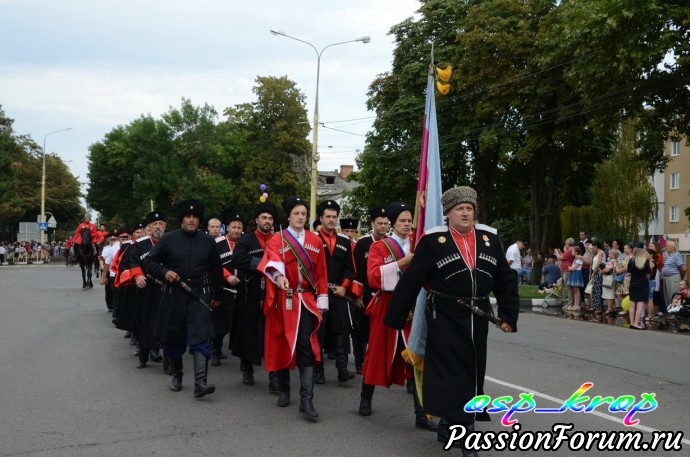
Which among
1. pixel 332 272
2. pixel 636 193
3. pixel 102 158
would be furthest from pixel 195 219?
pixel 102 158

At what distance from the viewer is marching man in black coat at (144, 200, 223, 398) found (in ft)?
26.4

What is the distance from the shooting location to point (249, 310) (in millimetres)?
9062

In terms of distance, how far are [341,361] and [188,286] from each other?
6.68 feet

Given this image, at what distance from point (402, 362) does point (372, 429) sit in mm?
717

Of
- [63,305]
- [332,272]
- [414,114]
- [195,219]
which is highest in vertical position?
[414,114]

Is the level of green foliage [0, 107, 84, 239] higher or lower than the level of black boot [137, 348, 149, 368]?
higher

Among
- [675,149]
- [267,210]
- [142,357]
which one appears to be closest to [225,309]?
[142,357]

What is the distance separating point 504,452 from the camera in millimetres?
6137

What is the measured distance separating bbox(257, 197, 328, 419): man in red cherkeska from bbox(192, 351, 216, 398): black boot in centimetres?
76

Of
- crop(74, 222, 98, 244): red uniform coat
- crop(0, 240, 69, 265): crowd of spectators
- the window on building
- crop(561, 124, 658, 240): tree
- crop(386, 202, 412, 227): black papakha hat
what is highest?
the window on building

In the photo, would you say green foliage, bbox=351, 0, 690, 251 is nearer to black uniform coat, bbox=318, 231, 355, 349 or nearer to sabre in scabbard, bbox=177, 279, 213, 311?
black uniform coat, bbox=318, 231, 355, 349

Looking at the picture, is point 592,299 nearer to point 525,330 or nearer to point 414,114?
point 525,330

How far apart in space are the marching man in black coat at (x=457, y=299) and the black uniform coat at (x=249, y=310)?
9.13 ft

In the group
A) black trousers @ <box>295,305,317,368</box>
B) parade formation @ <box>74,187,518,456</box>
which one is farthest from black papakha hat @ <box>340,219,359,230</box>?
black trousers @ <box>295,305,317,368</box>
